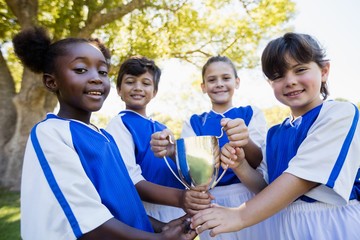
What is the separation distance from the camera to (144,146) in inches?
82.5

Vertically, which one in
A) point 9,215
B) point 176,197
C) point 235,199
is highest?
point 176,197

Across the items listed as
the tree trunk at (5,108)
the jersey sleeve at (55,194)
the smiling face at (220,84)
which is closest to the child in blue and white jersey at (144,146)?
the smiling face at (220,84)

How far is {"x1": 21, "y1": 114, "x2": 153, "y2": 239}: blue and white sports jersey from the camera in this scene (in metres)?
1.11

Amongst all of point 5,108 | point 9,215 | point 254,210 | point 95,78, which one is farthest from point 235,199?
point 5,108

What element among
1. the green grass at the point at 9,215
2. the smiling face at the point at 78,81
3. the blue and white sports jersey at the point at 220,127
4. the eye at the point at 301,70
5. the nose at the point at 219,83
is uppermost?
the eye at the point at 301,70

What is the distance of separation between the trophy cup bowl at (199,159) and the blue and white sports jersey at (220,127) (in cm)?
80

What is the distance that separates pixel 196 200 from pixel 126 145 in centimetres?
73

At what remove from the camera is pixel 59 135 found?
4.02ft

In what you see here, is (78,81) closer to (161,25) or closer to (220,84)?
(220,84)

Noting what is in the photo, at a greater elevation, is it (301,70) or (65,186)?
(301,70)

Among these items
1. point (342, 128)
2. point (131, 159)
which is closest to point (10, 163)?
point (131, 159)

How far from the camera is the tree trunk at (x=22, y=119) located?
23.4ft

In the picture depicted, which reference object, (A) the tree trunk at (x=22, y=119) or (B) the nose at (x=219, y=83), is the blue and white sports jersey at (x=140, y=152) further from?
(A) the tree trunk at (x=22, y=119)

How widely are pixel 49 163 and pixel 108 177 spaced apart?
0.24 meters
